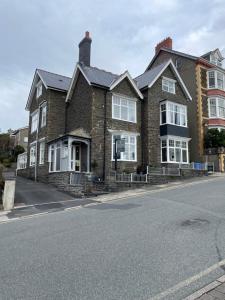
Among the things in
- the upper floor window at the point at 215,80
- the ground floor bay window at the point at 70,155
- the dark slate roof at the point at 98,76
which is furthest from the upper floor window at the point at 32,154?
the upper floor window at the point at 215,80

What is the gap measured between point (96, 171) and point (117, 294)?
1717cm

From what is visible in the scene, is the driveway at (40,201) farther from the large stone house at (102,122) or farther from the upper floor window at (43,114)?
the upper floor window at (43,114)

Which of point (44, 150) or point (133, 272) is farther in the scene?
point (44, 150)

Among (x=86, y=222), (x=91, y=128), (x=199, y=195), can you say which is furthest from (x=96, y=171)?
(x=86, y=222)

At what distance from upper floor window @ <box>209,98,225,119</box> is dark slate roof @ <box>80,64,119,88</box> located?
11.5 meters

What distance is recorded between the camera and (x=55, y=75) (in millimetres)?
30109

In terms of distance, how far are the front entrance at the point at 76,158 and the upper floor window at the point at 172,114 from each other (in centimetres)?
829

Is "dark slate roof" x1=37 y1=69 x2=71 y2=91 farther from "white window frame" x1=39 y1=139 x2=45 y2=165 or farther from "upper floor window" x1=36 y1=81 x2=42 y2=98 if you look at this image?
"white window frame" x1=39 y1=139 x2=45 y2=165

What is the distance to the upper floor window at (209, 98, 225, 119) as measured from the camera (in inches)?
1211

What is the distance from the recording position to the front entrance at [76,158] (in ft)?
73.7

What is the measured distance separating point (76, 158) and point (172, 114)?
10.1m

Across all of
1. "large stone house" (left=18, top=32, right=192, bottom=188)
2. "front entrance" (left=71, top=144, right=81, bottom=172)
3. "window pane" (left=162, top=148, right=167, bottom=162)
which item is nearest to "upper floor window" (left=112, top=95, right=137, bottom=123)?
"large stone house" (left=18, top=32, right=192, bottom=188)

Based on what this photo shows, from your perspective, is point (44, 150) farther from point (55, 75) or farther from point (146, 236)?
point (146, 236)

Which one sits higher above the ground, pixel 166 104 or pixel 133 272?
pixel 166 104
